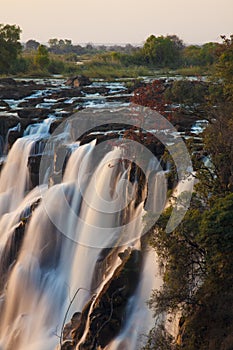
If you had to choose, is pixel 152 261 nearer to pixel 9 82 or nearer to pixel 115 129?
pixel 115 129

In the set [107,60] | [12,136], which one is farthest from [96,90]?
[107,60]

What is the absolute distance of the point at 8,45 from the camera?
5594cm

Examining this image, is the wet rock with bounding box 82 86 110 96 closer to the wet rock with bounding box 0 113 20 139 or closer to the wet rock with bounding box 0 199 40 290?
the wet rock with bounding box 0 113 20 139

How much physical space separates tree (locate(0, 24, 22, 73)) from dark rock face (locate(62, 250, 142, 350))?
42675 millimetres

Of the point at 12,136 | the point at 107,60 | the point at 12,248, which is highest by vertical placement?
the point at 107,60

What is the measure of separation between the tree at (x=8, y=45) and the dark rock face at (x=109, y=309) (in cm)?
4267

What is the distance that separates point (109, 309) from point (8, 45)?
45103 mm

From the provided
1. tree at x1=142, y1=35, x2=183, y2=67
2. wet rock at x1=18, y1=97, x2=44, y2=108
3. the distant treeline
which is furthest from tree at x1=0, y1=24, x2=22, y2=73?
wet rock at x1=18, y1=97, x2=44, y2=108

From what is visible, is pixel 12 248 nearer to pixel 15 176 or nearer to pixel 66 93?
pixel 15 176

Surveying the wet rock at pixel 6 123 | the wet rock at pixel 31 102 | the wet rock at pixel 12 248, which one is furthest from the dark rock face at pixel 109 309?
the wet rock at pixel 31 102

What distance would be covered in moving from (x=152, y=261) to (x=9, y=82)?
32.6m

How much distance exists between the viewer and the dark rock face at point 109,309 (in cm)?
1539

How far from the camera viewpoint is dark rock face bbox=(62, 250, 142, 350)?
50.5ft

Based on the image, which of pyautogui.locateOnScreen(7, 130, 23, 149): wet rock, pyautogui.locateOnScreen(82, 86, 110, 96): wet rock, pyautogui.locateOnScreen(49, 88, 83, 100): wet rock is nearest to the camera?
pyautogui.locateOnScreen(7, 130, 23, 149): wet rock
